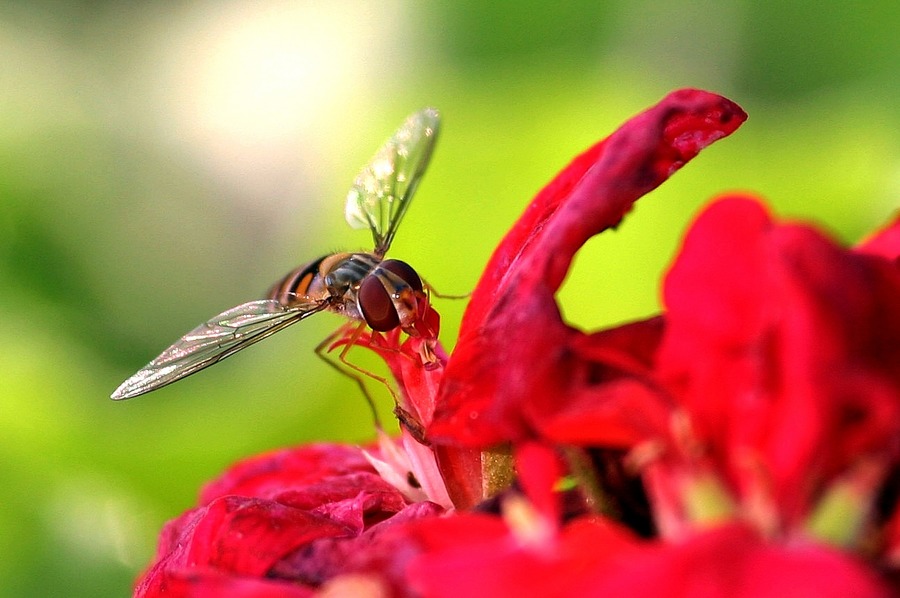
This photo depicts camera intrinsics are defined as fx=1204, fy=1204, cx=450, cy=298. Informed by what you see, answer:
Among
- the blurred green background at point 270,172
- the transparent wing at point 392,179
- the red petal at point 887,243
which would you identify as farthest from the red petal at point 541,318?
the blurred green background at point 270,172

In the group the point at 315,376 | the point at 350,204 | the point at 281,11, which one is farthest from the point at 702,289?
the point at 281,11

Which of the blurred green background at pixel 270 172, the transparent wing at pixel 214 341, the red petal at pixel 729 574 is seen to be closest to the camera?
the red petal at pixel 729 574

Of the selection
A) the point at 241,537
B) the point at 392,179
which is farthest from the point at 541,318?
the point at 392,179

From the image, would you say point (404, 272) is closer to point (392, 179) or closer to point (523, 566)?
point (392, 179)

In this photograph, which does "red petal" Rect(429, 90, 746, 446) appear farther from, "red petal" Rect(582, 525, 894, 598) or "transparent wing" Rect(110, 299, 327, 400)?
"transparent wing" Rect(110, 299, 327, 400)

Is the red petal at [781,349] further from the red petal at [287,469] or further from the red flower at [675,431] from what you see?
the red petal at [287,469]

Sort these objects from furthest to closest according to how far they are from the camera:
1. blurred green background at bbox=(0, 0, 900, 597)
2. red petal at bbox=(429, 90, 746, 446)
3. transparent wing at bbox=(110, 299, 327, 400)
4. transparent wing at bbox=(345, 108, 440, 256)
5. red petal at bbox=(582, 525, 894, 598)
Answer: blurred green background at bbox=(0, 0, 900, 597)
transparent wing at bbox=(345, 108, 440, 256)
transparent wing at bbox=(110, 299, 327, 400)
red petal at bbox=(429, 90, 746, 446)
red petal at bbox=(582, 525, 894, 598)

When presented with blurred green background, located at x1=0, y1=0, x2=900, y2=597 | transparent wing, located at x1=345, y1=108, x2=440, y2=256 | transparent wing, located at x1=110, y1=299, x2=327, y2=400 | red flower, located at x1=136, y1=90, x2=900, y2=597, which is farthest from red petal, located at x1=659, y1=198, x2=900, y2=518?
blurred green background, located at x1=0, y1=0, x2=900, y2=597
